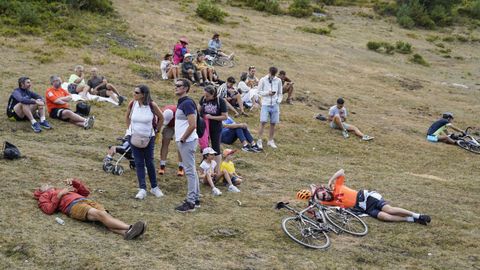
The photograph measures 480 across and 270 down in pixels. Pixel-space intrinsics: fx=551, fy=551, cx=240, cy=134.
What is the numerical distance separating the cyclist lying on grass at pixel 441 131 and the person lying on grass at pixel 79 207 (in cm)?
1221

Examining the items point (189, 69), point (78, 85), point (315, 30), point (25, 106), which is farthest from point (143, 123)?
point (315, 30)

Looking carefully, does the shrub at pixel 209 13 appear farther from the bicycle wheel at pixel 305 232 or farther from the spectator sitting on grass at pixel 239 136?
the bicycle wheel at pixel 305 232

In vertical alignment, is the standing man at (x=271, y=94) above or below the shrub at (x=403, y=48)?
above

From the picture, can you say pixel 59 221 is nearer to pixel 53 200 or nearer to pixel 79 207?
pixel 79 207

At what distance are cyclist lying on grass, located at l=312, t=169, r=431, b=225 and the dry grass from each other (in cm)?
20

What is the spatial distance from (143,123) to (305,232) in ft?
9.60

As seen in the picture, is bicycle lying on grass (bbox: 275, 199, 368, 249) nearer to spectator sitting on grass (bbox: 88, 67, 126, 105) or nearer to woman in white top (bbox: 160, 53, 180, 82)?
spectator sitting on grass (bbox: 88, 67, 126, 105)

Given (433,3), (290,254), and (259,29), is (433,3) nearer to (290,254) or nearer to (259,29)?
(259,29)

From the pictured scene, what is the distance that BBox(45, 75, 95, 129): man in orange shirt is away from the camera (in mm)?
12883

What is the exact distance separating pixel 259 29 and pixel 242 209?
24536mm

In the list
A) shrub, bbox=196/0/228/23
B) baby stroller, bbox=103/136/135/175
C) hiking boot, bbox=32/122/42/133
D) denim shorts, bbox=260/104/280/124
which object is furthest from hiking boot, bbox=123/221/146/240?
shrub, bbox=196/0/228/23

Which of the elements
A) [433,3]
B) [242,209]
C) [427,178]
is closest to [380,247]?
[242,209]

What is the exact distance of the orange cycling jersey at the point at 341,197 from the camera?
31.2ft

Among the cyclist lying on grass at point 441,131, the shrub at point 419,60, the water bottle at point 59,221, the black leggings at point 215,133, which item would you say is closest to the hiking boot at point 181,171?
the black leggings at point 215,133
